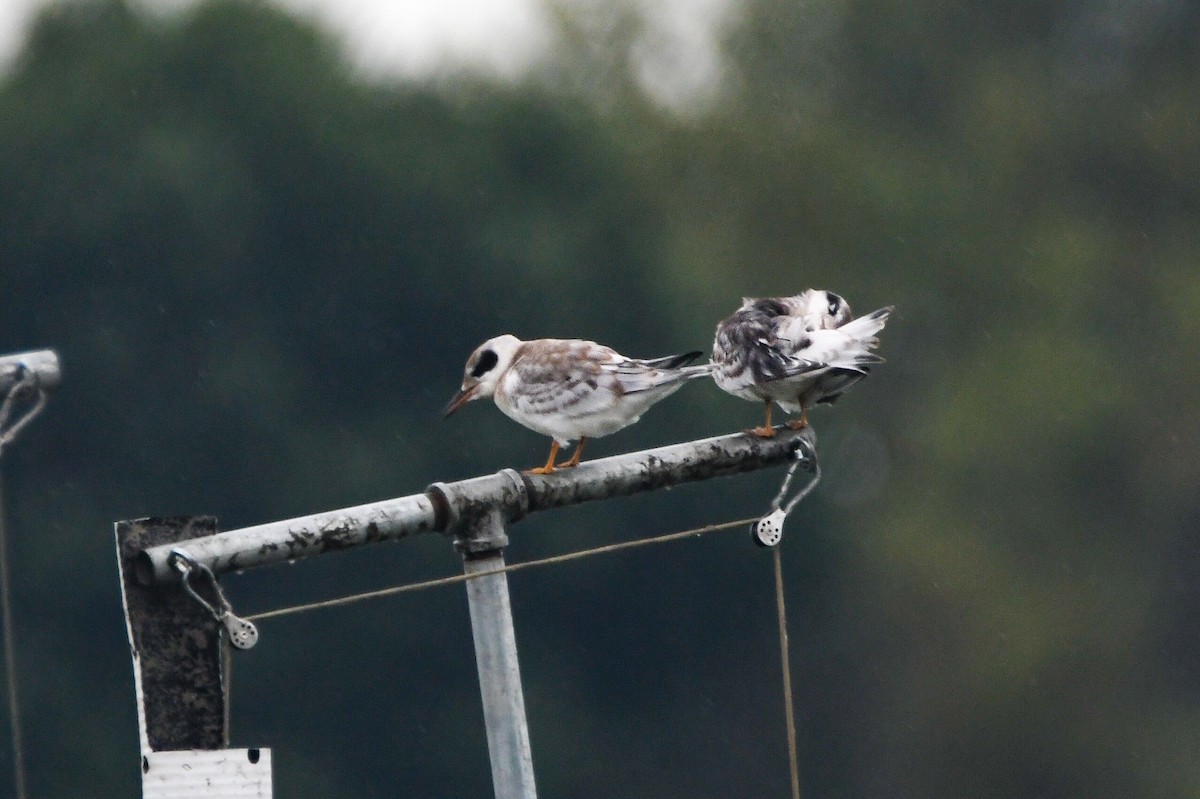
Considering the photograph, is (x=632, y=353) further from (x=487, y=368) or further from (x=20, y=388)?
(x=20, y=388)

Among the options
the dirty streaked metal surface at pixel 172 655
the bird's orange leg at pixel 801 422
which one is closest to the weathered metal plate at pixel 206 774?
the dirty streaked metal surface at pixel 172 655

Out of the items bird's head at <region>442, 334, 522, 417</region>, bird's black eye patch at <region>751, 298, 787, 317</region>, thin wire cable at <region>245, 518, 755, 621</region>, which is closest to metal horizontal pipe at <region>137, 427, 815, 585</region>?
thin wire cable at <region>245, 518, 755, 621</region>

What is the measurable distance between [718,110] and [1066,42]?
8.52m

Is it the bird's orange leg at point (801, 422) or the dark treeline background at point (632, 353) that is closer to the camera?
the bird's orange leg at point (801, 422)

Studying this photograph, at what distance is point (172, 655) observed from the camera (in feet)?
18.4

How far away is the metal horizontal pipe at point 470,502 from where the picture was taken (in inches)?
223

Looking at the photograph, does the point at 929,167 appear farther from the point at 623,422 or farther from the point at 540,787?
the point at 623,422

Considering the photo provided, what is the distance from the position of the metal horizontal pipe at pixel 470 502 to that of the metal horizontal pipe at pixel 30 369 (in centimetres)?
217

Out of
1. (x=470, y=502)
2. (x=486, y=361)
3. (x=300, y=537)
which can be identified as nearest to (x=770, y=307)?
(x=486, y=361)

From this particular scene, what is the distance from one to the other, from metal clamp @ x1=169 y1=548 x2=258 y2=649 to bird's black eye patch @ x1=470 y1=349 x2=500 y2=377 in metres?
4.05

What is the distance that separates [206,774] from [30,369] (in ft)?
9.87

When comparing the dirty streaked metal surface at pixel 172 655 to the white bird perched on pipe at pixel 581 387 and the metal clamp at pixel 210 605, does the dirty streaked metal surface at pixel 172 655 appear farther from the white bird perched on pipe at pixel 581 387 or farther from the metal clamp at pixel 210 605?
the white bird perched on pipe at pixel 581 387

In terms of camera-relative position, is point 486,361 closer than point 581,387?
No

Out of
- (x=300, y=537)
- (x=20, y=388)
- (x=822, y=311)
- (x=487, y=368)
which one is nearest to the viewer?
(x=300, y=537)
